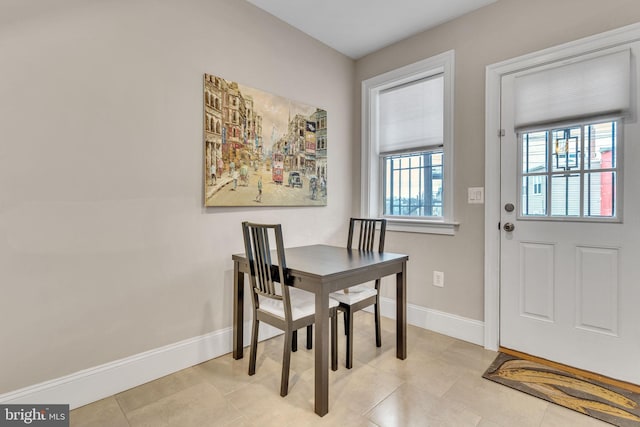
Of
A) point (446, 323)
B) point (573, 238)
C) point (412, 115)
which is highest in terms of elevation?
point (412, 115)

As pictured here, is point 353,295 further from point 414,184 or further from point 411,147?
point 411,147

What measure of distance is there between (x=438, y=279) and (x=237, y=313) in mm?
1681

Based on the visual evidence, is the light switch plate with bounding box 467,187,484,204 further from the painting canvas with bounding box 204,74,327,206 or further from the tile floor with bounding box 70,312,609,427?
the painting canvas with bounding box 204,74,327,206

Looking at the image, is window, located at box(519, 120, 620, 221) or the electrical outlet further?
the electrical outlet

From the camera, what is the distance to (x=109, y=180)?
1776 mm

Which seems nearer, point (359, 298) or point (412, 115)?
point (359, 298)

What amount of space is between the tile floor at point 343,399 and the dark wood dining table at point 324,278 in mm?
155

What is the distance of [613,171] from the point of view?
1929mm

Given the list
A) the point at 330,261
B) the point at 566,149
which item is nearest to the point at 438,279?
the point at 330,261

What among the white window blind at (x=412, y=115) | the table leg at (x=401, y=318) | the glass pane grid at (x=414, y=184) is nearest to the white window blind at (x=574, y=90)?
the white window blind at (x=412, y=115)

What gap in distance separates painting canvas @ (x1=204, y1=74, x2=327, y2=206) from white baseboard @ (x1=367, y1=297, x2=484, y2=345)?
1.32m

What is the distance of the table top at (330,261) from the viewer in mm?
1741

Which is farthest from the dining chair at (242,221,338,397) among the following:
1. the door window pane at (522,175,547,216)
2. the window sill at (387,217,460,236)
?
the door window pane at (522,175,547,216)

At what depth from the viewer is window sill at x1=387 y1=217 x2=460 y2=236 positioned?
2615mm
